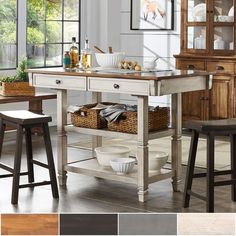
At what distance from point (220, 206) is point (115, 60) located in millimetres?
1281

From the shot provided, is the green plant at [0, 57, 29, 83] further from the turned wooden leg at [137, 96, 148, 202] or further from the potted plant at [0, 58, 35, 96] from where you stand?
the turned wooden leg at [137, 96, 148, 202]

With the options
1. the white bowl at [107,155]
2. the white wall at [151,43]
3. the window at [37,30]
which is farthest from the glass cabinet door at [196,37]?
the white bowl at [107,155]

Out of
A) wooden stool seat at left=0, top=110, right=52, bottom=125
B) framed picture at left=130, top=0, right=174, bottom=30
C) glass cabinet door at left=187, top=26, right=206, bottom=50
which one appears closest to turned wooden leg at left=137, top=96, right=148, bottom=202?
wooden stool seat at left=0, top=110, right=52, bottom=125

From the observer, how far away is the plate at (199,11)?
6.60 m

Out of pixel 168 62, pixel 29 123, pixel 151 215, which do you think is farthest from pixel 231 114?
pixel 151 215

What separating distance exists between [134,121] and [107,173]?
1.35 ft

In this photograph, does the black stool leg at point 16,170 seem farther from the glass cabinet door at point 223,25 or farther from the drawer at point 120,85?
the glass cabinet door at point 223,25

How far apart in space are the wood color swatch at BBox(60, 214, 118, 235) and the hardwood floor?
267 cm

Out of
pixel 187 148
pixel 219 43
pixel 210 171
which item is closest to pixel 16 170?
pixel 210 171

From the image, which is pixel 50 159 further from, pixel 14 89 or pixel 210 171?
pixel 14 89

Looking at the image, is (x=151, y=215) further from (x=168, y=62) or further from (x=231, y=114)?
(x=168, y=62)

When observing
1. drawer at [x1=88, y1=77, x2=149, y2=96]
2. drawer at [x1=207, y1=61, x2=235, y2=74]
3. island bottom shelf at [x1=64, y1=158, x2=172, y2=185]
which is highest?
drawer at [x1=207, y1=61, x2=235, y2=74]

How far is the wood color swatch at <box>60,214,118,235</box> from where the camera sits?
81 centimetres

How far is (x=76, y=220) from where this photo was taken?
81cm
